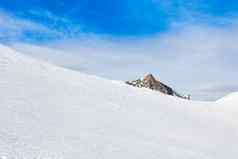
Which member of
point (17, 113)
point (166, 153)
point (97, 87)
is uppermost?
point (97, 87)

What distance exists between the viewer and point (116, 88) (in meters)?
30.1

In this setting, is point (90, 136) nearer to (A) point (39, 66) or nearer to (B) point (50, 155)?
(B) point (50, 155)

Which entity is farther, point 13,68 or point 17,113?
point 13,68

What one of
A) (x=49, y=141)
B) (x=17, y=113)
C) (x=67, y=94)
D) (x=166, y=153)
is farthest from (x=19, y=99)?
(x=166, y=153)

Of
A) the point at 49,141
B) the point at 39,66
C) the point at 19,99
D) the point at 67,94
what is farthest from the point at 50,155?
the point at 39,66

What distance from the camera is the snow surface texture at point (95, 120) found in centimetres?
1520

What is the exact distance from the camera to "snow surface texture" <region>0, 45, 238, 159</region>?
Answer: 49.9 feet

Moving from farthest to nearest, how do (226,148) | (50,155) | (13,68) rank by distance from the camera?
(13,68)
(226,148)
(50,155)

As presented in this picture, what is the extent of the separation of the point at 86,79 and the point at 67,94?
21.8 ft

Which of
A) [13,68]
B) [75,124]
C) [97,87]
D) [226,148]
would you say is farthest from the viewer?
[97,87]

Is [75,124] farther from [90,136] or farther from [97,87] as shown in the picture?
[97,87]

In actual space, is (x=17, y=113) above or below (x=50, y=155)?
above

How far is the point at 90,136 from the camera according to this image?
56.1ft

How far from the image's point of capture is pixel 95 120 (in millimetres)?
20094
